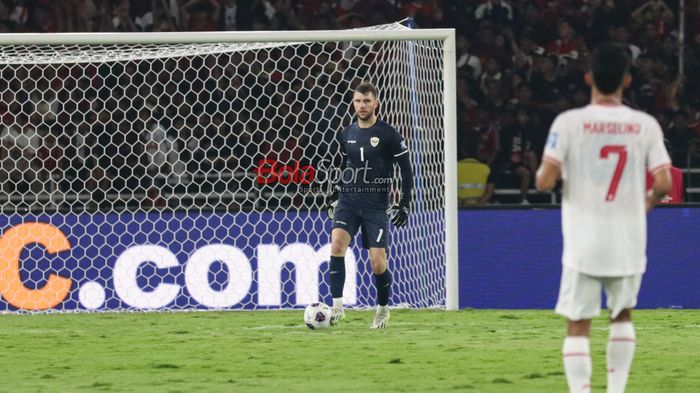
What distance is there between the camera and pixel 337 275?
404 inches

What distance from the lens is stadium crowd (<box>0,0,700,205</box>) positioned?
1262 centimetres

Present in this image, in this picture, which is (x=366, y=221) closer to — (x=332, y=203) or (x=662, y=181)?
(x=332, y=203)

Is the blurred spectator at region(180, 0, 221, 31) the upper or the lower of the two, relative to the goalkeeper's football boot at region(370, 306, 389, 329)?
upper

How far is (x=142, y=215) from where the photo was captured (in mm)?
11852

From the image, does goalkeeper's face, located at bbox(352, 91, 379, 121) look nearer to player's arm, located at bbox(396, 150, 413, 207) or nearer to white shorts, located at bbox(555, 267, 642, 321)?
player's arm, located at bbox(396, 150, 413, 207)

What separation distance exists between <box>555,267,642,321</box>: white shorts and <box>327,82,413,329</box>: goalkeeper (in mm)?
4419

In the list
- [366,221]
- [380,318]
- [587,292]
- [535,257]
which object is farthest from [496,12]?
[587,292]

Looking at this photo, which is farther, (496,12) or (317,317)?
(496,12)

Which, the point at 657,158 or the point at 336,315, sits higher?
the point at 657,158

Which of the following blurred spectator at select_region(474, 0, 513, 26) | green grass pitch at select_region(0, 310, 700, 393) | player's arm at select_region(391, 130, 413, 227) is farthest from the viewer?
blurred spectator at select_region(474, 0, 513, 26)

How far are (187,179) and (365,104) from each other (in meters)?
3.23

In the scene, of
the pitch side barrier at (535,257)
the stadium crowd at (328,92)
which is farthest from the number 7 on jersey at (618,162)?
the stadium crowd at (328,92)

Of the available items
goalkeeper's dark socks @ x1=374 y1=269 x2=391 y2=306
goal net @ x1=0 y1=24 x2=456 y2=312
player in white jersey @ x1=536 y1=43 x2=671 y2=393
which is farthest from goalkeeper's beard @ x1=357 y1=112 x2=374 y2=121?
player in white jersey @ x1=536 y1=43 x2=671 y2=393

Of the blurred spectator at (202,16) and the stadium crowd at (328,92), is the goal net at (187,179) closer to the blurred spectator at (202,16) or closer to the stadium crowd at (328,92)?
the stadium crowd at (328,92)
